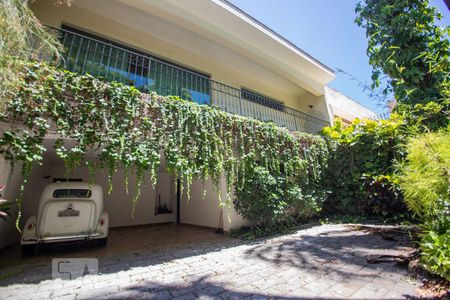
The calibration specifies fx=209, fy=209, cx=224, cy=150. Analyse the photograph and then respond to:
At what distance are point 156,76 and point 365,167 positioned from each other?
7.72 metres

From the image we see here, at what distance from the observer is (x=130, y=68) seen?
6.59m

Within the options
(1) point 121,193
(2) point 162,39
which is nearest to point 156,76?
(2) point 162,39

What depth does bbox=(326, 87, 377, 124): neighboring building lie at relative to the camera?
38.9ft

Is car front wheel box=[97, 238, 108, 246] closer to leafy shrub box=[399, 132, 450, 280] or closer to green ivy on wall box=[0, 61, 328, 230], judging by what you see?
green ivy on wall box=[0, 61, 328, 230]

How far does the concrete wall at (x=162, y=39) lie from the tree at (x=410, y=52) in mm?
4346

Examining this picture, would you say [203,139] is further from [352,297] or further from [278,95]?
[278,95]

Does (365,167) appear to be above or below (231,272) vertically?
above

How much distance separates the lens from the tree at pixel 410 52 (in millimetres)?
4895

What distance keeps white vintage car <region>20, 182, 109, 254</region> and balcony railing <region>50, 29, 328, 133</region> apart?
8.88ft

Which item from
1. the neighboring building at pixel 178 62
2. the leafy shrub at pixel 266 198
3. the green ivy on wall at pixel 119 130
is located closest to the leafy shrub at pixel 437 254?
the leafy shrub at pixel 266 198

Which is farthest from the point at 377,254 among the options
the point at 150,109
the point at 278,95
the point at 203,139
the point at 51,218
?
→ the point at 278,95

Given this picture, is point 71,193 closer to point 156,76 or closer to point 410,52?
point 156,76

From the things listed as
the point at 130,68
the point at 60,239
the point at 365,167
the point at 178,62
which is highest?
the point at 178,62

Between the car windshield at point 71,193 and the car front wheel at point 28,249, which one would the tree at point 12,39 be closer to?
the car windshield at point 71,193
